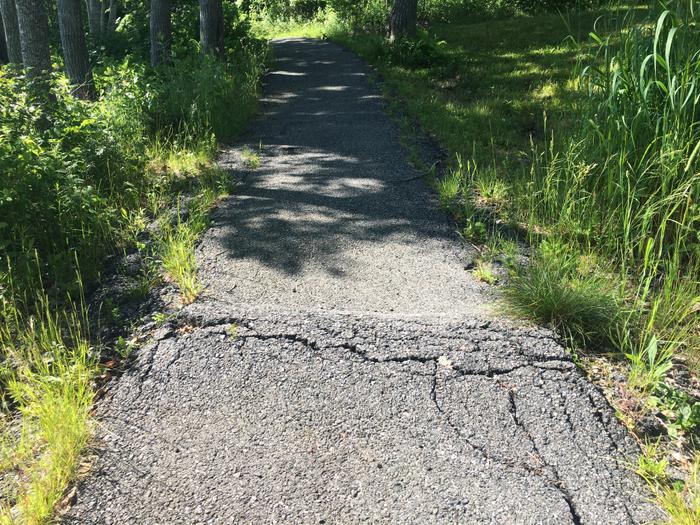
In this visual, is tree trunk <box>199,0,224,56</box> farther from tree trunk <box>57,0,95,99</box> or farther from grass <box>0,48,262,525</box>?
grass <box>0,48,262,525</box>

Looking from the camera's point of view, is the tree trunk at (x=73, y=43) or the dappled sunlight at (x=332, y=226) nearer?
the dappled sunlight at (x=332, y=226)

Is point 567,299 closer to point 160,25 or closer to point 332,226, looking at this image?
point 332,226

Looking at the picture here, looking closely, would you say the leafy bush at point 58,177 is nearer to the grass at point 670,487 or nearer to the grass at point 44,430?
the grass at point 44,430

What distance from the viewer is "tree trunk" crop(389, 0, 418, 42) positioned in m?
12.3

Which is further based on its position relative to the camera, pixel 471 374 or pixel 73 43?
pixel 73 43

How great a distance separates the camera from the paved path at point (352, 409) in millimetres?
2170

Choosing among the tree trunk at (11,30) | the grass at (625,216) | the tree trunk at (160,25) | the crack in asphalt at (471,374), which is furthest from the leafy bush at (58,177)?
the tree trunk at (160,25)

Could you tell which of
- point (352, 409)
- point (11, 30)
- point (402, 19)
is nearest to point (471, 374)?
point (352, 409)

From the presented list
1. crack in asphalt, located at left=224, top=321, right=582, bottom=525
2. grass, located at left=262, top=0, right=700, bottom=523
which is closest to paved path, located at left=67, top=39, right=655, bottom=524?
crack in asphalt, located at left=224, top=321, right=582, bottom=525

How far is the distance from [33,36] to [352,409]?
5396 millimetres

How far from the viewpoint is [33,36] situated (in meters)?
5.68

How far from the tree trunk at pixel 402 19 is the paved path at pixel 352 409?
931 centimetres

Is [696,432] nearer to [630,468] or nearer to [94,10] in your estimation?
[630,468]

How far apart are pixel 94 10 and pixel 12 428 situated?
17613 mm
